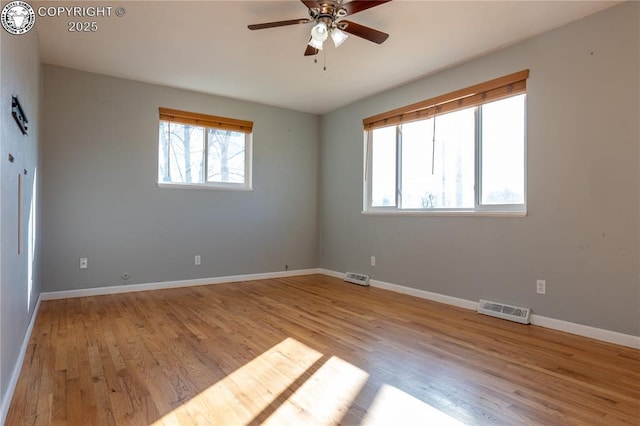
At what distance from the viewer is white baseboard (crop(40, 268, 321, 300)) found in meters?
3.91

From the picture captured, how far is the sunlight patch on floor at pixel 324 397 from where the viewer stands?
164 centimetres

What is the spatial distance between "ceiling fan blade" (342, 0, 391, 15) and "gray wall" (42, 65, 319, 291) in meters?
2.95

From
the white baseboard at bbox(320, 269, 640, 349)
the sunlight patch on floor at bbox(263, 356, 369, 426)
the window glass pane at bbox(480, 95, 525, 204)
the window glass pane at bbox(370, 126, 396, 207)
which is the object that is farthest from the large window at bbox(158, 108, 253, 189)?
the sunlight patch on floor at bbox(263, 356, 369, 426)

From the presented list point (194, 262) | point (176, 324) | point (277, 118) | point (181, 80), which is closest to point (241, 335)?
point (176, 324)

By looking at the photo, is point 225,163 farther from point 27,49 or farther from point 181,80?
point 27,49

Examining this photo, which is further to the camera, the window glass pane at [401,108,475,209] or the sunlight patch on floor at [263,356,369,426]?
the window glass pane at [401,108,475,209]

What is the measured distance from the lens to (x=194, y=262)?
15.5 ft

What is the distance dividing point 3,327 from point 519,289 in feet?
12.1

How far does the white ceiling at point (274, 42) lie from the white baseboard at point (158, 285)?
2.50m

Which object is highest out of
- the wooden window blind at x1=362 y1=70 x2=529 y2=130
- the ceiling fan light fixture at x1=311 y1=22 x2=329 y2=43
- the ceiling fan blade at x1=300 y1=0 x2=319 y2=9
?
the ceiling fan blade at x1=300 y1=0 x2=319 y2=9

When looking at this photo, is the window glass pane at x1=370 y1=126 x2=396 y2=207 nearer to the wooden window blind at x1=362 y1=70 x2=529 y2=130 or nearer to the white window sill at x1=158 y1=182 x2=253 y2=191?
Result: the wooden window blind at x1=362 y1=70 x2=529 y2=130

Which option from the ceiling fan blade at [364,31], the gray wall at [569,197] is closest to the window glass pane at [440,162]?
the gray wall at [569,197]

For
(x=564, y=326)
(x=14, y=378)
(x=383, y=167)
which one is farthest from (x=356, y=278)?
(x=14, y=378)

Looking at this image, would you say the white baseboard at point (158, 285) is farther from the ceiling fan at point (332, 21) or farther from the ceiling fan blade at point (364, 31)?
the ceiling fan blade at point (364, 31)
